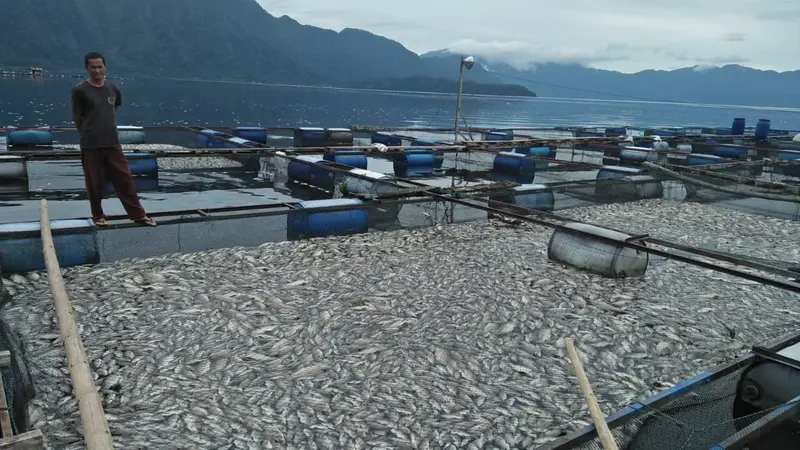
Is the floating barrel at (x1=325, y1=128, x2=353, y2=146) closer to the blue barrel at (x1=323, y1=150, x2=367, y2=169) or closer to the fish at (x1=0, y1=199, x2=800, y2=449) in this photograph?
the blue barrel at (x1=323, y1=150, x2=367, y2=169)

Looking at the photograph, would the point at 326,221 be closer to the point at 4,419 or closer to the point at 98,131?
the point at 98,131

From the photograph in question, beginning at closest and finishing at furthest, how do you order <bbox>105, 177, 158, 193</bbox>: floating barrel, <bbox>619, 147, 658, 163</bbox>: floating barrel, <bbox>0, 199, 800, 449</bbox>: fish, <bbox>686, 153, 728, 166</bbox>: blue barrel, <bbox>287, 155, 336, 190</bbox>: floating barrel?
<bbox>0, 199, 800, 449</bbox>: fish
<bbox>287, 155, 336, 190</bbox>: floating barrel
<bbox>105, 177, 158, 193</bbox>: floating barrel
<bbox>686, 153, 728, 166</bbox>: blue barrel
<bbox>619, 147, 658, 163</bbox>: floating barrel

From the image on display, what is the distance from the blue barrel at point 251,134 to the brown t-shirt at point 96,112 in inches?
718

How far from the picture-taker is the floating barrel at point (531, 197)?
Result: 15164mm

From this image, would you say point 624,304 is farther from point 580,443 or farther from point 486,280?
point 580,443

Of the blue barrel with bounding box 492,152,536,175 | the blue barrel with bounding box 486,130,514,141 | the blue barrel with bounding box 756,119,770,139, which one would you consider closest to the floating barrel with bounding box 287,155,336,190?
the blue barrel with bounding box 492,152,536,175

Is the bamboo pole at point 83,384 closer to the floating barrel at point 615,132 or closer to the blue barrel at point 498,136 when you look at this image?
the blue barrel at point 498,136

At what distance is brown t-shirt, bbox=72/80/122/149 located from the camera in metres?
8.44

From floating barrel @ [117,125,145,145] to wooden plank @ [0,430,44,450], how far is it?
25.4 meters

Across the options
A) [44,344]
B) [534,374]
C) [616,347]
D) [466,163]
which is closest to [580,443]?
[534,374]

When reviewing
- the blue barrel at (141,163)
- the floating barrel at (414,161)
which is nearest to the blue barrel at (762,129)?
the floating barrel at (414,161)

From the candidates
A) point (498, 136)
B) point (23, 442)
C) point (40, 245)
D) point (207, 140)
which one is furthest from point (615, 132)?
point (23, 442)

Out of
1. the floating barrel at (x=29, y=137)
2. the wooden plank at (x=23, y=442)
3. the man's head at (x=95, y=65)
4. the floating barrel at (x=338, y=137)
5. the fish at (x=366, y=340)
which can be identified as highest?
the man's head at (x=95, y=65)

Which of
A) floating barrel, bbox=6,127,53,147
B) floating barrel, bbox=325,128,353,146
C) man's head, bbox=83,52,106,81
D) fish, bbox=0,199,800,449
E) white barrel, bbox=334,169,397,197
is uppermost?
man's head, bbox=83,52,106,81
